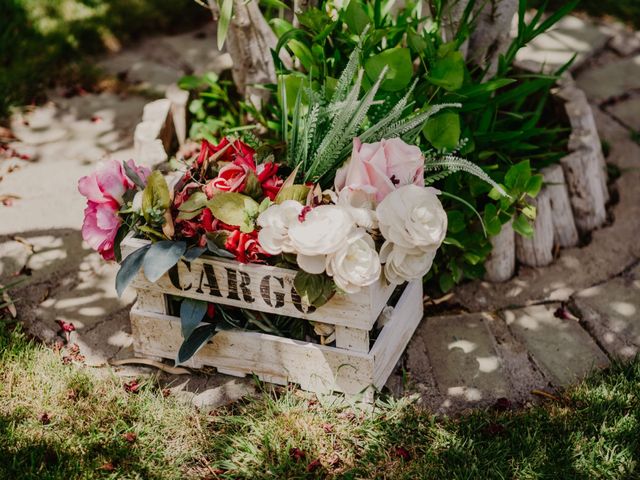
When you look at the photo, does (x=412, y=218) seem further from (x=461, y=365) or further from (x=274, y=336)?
(x=461, y=365)

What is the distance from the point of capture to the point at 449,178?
2.70m

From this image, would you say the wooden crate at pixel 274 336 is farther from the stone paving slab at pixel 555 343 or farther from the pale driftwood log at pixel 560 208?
the pale driftwood log at pixel 560 208

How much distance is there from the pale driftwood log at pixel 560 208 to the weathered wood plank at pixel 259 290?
909 millimetres

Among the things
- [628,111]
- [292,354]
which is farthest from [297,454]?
[628,111]

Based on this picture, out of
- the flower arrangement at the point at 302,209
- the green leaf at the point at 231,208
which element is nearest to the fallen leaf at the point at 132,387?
the flower arrangement at the point at 302,209

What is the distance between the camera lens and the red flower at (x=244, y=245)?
87.1 inches

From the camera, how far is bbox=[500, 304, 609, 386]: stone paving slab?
258 centimetres

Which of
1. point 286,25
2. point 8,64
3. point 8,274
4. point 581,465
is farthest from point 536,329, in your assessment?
point 8,64

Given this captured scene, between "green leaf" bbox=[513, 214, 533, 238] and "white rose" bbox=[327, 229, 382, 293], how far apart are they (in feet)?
2.55

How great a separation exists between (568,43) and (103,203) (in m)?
2.77

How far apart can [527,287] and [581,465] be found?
0.83 m

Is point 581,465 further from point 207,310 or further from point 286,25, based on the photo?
point 286,25

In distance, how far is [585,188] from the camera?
3.01 m

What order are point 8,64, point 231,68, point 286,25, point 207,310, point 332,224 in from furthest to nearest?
point 8,64 → point 231,68 → point 286,25 → point 207,310 → point 332,224
